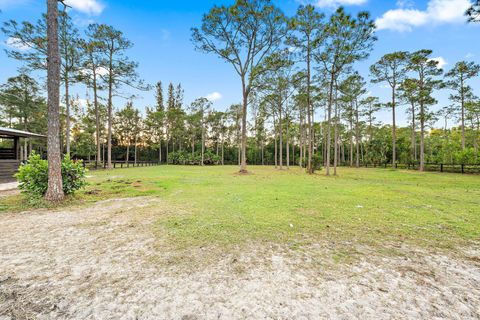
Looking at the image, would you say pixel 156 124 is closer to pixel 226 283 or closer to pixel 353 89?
pixel 353 89

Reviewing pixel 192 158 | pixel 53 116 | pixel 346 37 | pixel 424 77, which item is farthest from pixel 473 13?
pixel 192 158

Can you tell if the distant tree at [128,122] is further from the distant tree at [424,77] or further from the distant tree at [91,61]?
the distant tree at [424,77]

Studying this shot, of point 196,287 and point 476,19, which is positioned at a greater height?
point 476,19

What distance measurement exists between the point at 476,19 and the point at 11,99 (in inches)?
1616

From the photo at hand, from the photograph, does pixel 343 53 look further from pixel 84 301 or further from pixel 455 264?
pixel 84 301

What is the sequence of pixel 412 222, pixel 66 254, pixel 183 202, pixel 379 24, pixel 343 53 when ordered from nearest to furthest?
pixel 66 254 → pixel 412 222 → pixel 183 202 → pixel 379 24 → pixel 343 53

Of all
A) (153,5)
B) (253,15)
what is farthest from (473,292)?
(253,15)

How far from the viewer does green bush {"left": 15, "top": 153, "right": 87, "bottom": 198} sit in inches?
210

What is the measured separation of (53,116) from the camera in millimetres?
Result: 5402

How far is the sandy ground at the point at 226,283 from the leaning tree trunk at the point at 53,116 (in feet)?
9.49

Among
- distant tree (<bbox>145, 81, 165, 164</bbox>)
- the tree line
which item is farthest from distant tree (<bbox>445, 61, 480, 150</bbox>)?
distant tree (<bbox>145, 81, 165, 164</bbox>)

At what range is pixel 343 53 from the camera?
1483cm

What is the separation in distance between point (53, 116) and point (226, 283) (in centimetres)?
649

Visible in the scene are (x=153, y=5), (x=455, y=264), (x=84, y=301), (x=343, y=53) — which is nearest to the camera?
(x=84, y=301)
